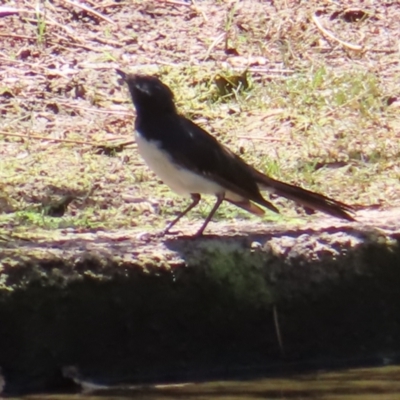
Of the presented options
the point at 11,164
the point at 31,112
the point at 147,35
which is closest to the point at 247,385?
the point at 11,164

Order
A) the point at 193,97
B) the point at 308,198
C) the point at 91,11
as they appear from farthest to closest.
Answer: the point at 91,11
the point at 193,97
the point at 308,198

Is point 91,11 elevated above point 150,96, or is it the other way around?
point 150,96

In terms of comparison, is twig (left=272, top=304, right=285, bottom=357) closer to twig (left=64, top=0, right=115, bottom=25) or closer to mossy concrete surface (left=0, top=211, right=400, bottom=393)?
mossy concrete surface (left=0, top=211, right=400, bottom=393)

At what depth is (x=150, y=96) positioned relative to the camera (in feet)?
21.1

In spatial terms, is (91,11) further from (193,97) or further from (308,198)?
(308,198)

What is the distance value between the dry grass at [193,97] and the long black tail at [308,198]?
524 mm

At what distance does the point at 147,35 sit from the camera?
9.45 meters

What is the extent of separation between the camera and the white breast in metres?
6.21

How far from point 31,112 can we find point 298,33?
8.02ft

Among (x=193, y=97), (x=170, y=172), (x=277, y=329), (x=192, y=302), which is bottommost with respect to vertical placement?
(x=193, y=97)

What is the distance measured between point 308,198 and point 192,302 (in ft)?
4.18

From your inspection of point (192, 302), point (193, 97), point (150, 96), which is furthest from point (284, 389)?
point (193, 97)

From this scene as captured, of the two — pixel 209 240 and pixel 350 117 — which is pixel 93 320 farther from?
pixel 350 117

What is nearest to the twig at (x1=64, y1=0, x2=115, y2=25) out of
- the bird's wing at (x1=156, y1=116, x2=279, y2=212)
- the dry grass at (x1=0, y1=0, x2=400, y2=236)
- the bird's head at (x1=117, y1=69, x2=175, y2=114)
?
the dry grass at (x1=0, y1=0, x2=400, y2=236)
